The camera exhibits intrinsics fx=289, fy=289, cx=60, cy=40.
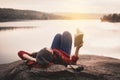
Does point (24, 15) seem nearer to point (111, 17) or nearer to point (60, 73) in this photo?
point (111, 17)

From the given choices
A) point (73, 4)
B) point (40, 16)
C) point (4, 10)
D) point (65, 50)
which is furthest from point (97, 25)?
point (65, 50)

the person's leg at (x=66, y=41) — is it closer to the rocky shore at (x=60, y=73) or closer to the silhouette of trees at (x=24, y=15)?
the rocky shore at (x=60, y=73)

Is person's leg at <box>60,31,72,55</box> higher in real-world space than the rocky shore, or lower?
higher

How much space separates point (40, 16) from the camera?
9.87 ft

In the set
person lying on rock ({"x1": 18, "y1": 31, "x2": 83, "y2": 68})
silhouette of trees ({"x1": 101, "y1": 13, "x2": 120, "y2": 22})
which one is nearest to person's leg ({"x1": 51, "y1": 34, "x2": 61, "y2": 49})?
person lying on rock ({"x1": 18, "y1": 31, "x2": 83, "y2": 68})

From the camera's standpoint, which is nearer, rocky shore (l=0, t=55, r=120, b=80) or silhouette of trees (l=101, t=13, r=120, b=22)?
rocky shore (l=0, t=55, r=120, b=80)

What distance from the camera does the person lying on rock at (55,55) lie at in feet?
5.89

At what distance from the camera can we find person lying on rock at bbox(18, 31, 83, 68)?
179 cm

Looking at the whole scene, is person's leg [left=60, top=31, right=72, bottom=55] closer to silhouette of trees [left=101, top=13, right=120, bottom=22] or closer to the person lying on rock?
the person lying on rock

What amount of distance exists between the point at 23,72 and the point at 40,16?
1236mm

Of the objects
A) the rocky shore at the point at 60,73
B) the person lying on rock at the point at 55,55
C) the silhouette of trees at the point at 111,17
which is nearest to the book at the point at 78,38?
the person lying on rock at the point at 55,55

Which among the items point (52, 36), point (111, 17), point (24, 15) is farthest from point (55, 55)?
point (111, 17)

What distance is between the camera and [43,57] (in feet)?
5.86

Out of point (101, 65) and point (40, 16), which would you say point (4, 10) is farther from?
point (101, 65)
